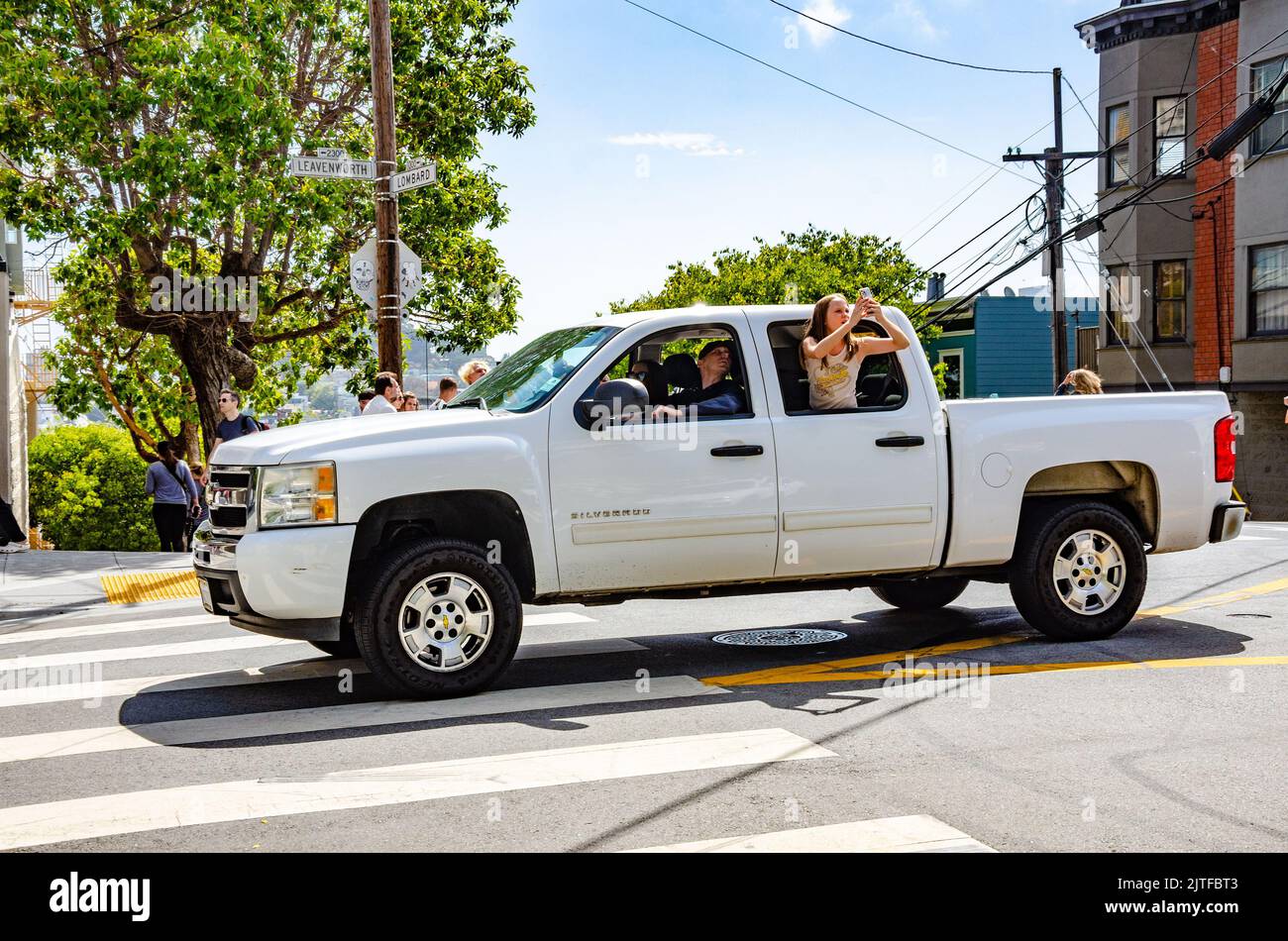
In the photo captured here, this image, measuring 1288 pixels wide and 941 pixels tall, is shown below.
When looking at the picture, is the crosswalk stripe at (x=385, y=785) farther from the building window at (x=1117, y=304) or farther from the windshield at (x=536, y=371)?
the building window at (x=1117, y=304)

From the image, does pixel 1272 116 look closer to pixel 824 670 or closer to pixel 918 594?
pixel 918 594

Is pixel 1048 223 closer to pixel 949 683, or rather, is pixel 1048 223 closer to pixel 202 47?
pixel 202 47

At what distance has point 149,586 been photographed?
42.7ft

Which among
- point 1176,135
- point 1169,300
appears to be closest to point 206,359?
point 1169,300

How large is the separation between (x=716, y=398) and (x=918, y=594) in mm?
3174

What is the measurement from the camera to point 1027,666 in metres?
7.88

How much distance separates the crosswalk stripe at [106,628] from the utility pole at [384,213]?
14.2 feet

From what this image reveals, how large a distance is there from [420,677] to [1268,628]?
5720 millimetres

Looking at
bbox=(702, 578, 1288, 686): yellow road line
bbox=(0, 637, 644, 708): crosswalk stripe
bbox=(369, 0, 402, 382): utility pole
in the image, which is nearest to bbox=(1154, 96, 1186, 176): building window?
bbox=(369, 0, 402, 382): utility pole

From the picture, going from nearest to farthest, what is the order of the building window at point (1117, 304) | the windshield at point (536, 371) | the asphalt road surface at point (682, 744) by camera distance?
the asphalt road surface at point (682, 744) < the windshield at point (536, 371) < the building window at point (1117, 304)

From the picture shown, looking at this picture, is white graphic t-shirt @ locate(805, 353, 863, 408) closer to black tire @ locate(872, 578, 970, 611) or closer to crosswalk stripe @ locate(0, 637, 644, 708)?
crosswalk stripe @ locate(0, 637, 644, 708)

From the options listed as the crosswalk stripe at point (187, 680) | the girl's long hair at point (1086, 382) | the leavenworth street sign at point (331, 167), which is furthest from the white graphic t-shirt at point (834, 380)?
the leavenworth street sign at point (331, 167)

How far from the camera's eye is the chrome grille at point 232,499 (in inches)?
277
